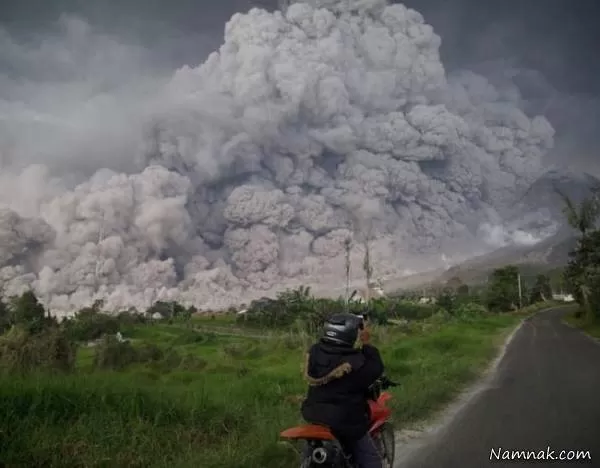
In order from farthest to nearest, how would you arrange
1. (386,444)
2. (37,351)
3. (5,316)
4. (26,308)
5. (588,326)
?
(5,316)
(26,308)
(588,326)
(37,351)
(386,444)

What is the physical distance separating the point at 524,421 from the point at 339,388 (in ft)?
14.9

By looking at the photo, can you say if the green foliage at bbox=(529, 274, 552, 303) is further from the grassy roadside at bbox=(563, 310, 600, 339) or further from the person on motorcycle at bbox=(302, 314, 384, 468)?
the person on motorcycle at bbox=(302, 314, 384, 468)

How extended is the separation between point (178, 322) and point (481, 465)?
71.6m

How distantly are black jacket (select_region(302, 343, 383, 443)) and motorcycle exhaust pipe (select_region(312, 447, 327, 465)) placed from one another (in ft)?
0.54

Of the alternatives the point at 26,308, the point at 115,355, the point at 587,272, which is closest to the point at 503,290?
the point at 587,272

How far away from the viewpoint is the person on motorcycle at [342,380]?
3795 mm

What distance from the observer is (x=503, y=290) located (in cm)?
7075

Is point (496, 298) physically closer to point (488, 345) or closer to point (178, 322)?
point (178, 322)

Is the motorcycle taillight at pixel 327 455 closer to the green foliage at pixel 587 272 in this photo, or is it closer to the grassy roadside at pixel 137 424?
the grassy roadside at pixel 137 424

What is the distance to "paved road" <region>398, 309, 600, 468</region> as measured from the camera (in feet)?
18.9

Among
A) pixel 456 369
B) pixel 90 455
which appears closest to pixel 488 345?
pixel 456 369

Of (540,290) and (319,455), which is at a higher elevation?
(319,455)

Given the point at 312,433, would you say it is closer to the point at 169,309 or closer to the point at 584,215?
the point at 584,215

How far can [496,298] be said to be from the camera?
2763 inches
